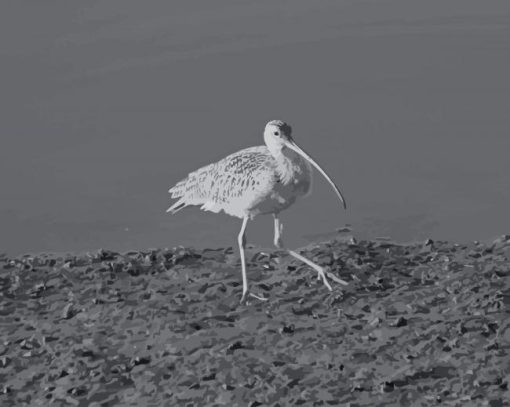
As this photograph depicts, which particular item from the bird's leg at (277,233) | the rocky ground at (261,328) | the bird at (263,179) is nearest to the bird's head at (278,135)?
the bird at (263,179)

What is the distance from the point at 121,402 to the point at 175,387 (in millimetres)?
408

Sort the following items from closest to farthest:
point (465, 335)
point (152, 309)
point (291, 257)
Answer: point (465, 335) < point (152, 309) < point (291, 257)

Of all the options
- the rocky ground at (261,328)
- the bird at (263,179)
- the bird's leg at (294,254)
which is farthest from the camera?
the bird's leg at (294,254)

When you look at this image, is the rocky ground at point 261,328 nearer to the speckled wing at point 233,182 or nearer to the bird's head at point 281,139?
the speckled wing at point 233,182

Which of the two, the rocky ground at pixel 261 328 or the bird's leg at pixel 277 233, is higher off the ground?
the bird's leg at pixel 277 233

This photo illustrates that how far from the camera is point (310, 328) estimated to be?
11.3 metres

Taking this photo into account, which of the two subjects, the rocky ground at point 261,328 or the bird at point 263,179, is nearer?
the rocky ground at point 261,328

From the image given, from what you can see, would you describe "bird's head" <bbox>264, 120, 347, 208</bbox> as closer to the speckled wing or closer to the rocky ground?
the speckled wing

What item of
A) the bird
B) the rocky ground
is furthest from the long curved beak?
the rocky ground

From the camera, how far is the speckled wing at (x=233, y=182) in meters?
11.2

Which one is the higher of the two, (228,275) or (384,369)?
(228,275)

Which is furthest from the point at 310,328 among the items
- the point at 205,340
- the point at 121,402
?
the point at 121,402

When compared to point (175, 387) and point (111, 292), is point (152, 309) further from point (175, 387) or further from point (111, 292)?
point (175, 387)

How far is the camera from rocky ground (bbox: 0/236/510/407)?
10438mm
